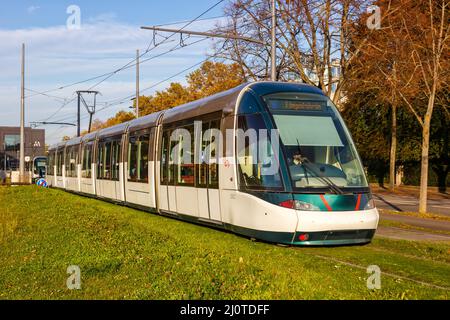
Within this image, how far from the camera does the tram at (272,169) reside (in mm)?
9836

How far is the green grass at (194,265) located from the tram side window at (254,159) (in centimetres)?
122

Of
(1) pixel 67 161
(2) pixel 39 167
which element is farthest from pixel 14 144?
(1) pixel 67 161

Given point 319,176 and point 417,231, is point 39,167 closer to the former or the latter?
point 417,231

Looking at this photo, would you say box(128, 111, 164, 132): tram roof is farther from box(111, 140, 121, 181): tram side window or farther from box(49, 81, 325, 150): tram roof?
box(111, 140, 121, 181): tram side window

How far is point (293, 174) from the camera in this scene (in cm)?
1002

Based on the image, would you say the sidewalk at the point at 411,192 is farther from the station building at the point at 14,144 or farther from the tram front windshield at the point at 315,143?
the station building at the point at 14,144

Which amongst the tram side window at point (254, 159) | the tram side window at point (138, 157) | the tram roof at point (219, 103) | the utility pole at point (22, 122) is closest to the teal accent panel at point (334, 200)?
the tram side window at point (254, 159)

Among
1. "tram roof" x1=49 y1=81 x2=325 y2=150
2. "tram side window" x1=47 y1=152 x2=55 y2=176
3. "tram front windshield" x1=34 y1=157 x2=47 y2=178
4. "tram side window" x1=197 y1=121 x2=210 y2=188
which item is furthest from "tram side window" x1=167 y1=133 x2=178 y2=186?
"tram front windshield" x1=34 y1=157 x2=47 y2=178

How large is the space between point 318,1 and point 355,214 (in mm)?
16721

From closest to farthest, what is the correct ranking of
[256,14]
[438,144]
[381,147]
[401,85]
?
[401,85] < [256,14] < [438,144] < [381,147]

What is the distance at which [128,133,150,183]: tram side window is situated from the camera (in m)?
17.1

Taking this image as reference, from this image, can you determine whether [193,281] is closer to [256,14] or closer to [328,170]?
[328,170]

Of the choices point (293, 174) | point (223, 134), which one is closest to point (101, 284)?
point (293, 174)
